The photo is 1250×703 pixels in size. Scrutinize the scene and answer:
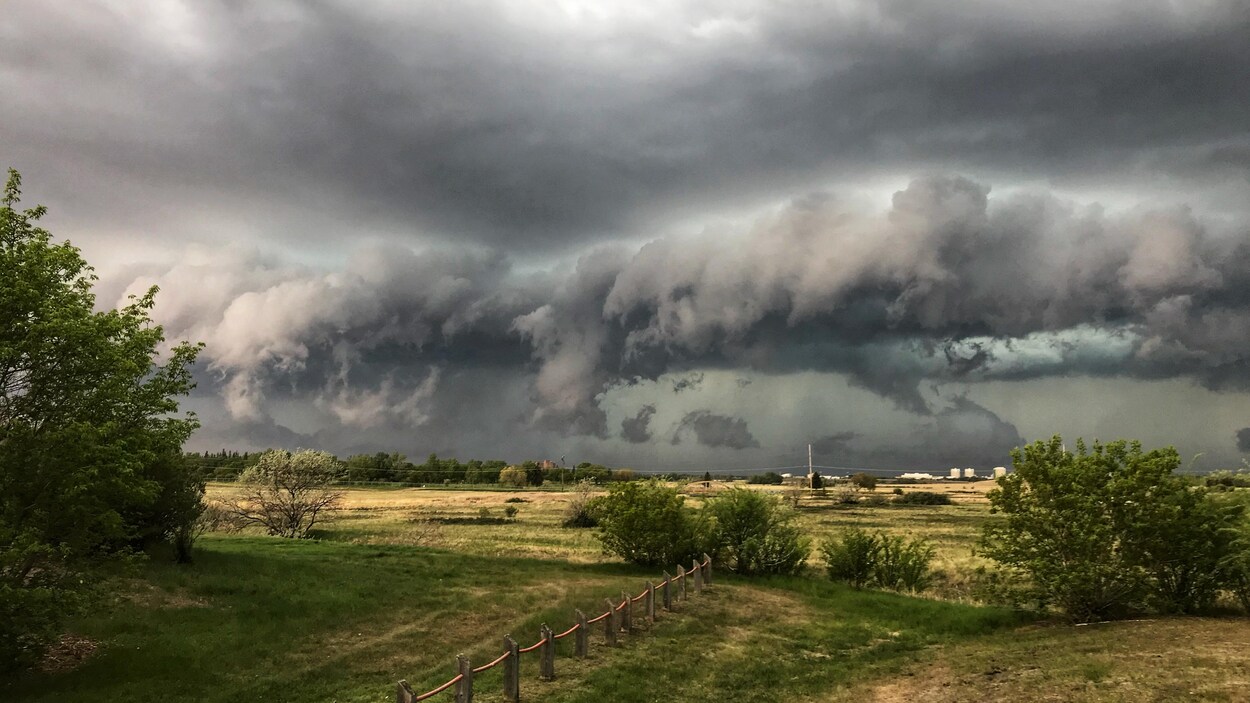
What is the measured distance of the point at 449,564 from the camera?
37.8 m

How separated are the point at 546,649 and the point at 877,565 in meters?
24.6

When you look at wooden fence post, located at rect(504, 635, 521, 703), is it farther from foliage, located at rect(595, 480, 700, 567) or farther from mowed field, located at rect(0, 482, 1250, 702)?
foliage, located at rect(595, 480, 700, 567)

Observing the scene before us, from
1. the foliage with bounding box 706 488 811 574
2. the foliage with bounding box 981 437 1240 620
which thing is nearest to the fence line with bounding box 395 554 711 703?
the foliage with bounding box 706 488 811 574

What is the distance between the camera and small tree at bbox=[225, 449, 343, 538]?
181ft

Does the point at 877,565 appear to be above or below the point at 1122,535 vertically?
below

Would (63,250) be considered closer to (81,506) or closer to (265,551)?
(81,506)

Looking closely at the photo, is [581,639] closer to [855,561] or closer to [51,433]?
[51,433]

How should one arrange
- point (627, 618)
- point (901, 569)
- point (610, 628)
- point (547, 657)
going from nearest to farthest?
point (547, 657)
point (610, 628)
point (627, 618)
point (901, 569)

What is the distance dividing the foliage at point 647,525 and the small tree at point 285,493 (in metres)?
29.8

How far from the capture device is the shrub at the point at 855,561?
3650 cm

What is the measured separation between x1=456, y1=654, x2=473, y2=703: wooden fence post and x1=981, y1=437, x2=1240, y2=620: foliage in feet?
69.4

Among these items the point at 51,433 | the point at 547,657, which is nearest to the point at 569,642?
the point at 547,657

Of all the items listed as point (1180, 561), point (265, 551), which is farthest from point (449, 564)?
point (1180, 561)

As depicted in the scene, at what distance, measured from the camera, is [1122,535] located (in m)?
24.4
